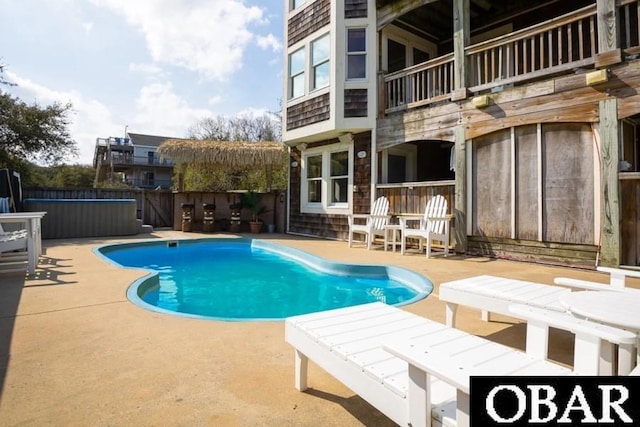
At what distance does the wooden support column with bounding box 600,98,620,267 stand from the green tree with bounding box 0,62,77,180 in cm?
1671

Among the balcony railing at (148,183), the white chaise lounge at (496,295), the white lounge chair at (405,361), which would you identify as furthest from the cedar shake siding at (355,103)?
the balcony railing at (148,183)

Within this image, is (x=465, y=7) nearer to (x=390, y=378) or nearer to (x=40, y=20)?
→ (x=390, y=378)

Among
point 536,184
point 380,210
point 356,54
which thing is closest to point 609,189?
point 536,184

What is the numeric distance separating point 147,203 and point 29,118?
610 centimetres

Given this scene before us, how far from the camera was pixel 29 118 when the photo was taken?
1306 centimetres

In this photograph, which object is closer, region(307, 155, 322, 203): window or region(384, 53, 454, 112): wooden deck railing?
region(384, 53, 454, 112): wooden deck railing

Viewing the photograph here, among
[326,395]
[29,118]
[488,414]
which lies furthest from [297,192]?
[29,118]

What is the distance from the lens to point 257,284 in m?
5.02

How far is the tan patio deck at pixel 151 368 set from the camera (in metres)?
1.53

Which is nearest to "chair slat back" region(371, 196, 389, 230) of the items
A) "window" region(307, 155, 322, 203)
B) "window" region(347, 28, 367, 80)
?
"window" region(307, 155, 322, 203)

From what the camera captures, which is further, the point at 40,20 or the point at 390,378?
the point at 40,20

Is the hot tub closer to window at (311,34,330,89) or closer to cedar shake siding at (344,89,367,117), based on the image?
window at (311,34,330,89)

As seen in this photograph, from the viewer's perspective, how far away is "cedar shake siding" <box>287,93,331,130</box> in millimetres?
8383

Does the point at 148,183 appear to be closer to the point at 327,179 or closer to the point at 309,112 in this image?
the point at 309,112
